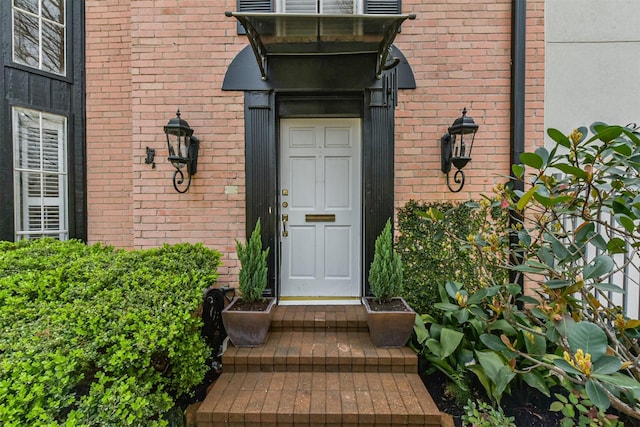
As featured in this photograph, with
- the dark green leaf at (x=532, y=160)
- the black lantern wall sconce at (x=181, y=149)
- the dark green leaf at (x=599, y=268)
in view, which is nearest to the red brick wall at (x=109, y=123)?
the black lantern wall sconce at (x=181, y=149)

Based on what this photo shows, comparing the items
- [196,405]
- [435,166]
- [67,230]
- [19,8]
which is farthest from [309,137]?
[19,8]

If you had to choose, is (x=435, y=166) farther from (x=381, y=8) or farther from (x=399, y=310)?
(x=381, y=8)

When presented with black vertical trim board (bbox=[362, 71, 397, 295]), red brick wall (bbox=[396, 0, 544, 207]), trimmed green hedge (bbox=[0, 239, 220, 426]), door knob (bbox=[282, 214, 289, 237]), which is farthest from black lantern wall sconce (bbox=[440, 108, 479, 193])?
trimmed green hedge (bbox=[0, 239, 220, 426])

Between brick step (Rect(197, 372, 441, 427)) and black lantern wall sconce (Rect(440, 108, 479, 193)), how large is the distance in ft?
6.42

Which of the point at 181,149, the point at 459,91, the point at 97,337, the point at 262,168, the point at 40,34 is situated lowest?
the point at 97,337

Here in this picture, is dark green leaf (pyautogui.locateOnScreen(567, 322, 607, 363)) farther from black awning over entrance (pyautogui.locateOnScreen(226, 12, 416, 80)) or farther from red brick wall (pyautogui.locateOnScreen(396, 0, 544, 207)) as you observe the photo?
black awning over entrance (pyautogui.locateOnScreen(226, 12, 416, 80))

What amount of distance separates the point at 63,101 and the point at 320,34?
3194 mm

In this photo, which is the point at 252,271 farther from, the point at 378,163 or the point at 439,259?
the point at 439,259

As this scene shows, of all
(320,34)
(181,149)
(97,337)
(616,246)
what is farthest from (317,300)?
(320,34)

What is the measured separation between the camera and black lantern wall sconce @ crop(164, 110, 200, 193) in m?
2.79

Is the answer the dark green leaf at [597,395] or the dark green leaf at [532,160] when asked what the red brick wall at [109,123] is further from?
the dark green leaf at [597,395]

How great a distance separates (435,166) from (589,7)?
95.3 inches

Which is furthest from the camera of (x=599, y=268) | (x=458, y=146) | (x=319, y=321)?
(x=458, y=146)

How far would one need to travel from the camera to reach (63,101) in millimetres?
3434
